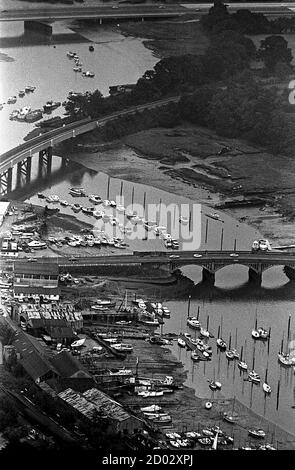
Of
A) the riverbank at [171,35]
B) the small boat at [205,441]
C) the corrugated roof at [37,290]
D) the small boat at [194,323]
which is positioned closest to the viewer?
the small boat at [205,441]

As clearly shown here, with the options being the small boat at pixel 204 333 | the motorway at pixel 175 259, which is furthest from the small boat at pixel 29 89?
the small boat at pixel 204 333

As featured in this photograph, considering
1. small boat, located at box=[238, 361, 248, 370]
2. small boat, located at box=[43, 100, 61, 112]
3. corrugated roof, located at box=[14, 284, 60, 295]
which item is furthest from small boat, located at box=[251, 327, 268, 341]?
small boat, located at box=[43, 100, 61, 112]

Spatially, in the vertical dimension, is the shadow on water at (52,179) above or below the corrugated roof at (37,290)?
above

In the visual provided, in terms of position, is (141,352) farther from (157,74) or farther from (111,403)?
(157,74)

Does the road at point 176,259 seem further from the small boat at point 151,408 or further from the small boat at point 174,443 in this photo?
the small boat at point 174,443

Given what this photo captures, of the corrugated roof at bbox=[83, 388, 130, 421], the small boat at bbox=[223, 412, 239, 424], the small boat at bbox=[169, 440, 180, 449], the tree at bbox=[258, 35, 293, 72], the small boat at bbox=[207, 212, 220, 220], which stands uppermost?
the tree at bbox=[258, 35, 293, 72]

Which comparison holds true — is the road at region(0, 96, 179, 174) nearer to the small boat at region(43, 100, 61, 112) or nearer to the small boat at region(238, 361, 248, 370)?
the small boat at region(43, 100, 61, 112)
